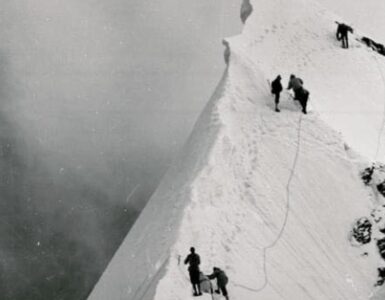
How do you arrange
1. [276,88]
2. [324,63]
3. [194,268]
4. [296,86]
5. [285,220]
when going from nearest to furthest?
[194,268], [285,220], [296,86], [276,88], [324,63]

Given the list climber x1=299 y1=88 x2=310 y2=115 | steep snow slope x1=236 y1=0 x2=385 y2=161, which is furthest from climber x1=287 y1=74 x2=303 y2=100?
steep snow slope x1=236 y1=0 x2=385 y2=161

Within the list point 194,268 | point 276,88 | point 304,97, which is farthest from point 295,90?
point 194,268

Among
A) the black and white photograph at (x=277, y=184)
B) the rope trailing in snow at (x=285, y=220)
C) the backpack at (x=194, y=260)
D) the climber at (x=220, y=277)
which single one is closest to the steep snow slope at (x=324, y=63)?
the black and white photograph at (x=277, y=184)

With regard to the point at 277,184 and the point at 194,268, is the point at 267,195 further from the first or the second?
the point at 194,268

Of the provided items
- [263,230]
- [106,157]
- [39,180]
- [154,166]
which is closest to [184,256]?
[263,230]

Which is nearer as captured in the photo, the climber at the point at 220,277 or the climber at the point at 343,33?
the climber at the point at 220,277

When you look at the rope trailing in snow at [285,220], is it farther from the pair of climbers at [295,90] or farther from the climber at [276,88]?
the climber at [276,88]
